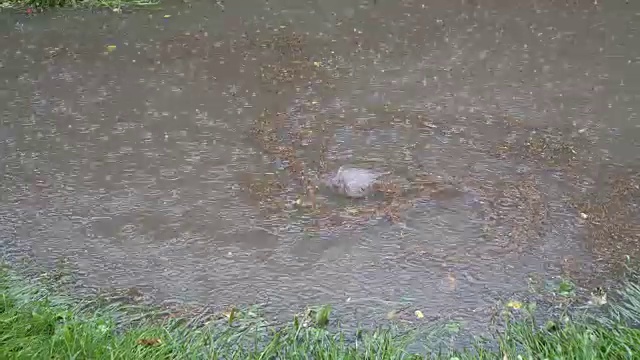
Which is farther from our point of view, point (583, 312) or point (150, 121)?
point (150, 121)

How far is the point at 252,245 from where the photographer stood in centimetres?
322

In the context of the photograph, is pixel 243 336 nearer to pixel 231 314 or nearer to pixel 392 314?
pixel 231 314

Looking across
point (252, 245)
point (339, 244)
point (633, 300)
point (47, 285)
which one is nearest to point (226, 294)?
point (252, 245)

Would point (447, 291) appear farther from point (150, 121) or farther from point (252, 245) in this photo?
point (150, 121)

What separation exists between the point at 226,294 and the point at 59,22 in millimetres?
3356

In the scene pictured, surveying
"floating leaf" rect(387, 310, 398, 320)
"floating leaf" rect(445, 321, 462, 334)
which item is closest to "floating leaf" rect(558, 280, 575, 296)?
"floating leaf" rect(445, 321, 462, 334)

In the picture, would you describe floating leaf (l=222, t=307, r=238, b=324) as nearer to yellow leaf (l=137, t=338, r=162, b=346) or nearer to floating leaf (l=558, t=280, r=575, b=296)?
yellow leaf (l=137, t=338, r=162, b=346)

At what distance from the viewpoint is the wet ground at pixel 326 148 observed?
3057mm

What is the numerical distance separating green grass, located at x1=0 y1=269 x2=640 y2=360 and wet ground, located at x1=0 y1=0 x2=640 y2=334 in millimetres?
157

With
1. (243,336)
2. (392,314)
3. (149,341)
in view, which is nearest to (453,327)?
(392,314)

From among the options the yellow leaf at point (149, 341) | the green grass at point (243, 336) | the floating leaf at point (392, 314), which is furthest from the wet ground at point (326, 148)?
the yellow leaf at point (149, 341)

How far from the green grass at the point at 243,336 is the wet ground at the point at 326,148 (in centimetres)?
16

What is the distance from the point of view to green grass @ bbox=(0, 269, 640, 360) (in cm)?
248

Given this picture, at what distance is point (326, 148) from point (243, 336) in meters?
1.42
